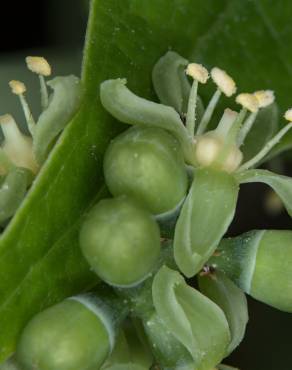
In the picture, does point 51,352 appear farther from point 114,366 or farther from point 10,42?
point 10,42

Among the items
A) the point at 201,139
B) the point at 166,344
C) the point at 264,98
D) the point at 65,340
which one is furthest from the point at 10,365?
the point at 264,98

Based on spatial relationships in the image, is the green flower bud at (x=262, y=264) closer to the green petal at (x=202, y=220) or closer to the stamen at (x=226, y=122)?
the green petal at (x=202, y=220)

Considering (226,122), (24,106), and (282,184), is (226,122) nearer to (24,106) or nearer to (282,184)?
(282,184)

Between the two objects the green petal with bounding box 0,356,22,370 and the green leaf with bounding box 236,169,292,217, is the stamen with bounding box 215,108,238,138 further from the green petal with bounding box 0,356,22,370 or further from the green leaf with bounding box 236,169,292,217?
the green petal with bounding box 0,356,22,370

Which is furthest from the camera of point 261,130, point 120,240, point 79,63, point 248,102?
point 79,63

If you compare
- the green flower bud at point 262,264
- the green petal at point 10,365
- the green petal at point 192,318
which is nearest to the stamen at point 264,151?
the green flower bud at point 262,264

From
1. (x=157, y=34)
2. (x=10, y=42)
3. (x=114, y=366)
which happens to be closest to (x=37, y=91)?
(x=10, y=42)
